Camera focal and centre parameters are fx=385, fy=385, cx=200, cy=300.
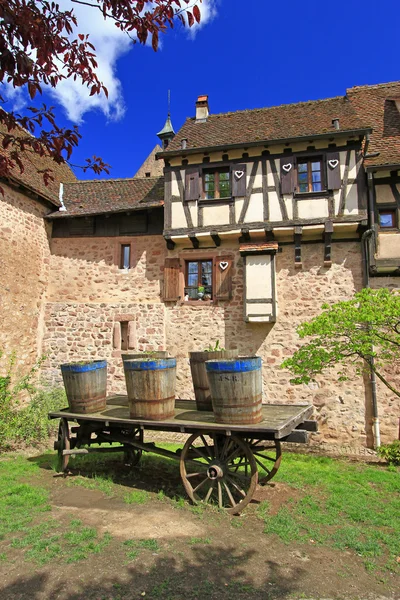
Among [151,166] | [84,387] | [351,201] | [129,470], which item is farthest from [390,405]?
[151,166]

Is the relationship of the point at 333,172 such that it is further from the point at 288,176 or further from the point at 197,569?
the point at 197,569

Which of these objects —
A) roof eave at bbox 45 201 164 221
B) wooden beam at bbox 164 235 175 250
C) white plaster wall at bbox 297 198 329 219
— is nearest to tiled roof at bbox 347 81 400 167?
white plaster wall at bbox 297 198 329 219

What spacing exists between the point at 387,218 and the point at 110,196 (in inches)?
330

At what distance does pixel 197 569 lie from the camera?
3.47m

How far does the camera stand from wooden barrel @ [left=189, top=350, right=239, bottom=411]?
5926mm

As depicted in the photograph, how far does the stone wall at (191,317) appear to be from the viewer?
982 centimetres

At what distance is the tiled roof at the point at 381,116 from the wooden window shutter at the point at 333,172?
2.32 ft

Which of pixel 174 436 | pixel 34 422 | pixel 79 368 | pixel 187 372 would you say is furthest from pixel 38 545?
pixel 187 372

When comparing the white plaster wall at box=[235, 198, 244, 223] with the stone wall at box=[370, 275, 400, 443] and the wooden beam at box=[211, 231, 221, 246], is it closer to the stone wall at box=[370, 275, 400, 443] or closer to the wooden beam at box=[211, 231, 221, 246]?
the wooden beam at box=[211, 231, 221, 246]

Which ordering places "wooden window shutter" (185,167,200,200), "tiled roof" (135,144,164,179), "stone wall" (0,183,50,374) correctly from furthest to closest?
"tiled roof" (135,144,164,179) → "wooden window shutter" (185,167,200,200) → "stone wall" (0,183,50,374)

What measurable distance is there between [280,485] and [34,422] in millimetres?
5429

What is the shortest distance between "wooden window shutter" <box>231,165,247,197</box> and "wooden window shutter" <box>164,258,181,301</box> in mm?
2555

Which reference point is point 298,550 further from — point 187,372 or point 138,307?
point 138,307

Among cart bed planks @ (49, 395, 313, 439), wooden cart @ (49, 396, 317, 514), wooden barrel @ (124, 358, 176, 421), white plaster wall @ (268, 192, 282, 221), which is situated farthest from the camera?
white plaster wall @ (268, 192, 282, 221)
